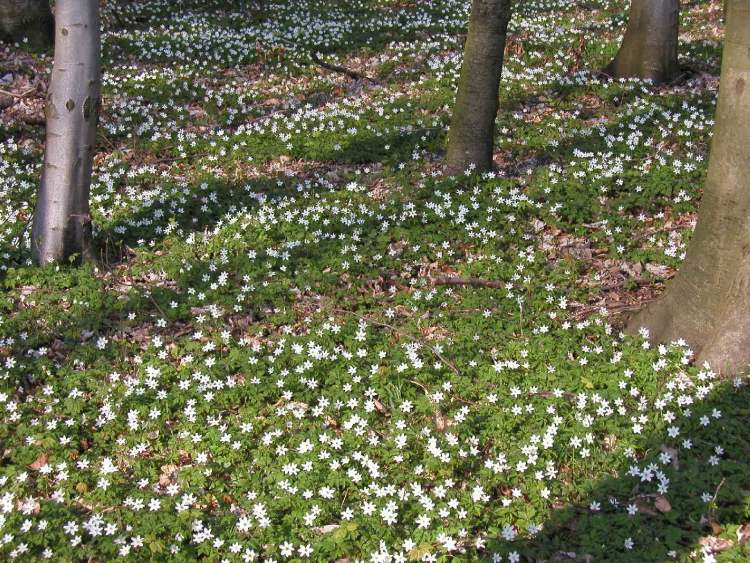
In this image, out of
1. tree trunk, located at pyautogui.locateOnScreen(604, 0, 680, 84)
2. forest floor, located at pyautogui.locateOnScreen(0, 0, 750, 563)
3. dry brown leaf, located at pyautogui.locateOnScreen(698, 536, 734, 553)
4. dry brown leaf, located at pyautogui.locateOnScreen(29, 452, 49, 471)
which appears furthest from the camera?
tree trunk, located at pyautogui.locateOnScreen(604, 0, 680, 84)

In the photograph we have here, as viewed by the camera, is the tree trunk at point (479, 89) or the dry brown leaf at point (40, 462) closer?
the dry brown leaf at point (40, 462)

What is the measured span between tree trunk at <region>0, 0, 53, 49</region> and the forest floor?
308 cm

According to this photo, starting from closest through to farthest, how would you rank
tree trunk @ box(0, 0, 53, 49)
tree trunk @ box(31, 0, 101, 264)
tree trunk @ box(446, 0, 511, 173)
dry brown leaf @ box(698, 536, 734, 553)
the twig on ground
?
dry brown leaf @ box(698, 536, 734, 553) < tree trunk @ box(31, 0, 101, 264) < tree trunk @ box(446, 0, 511, 173) < the twig on ground < tree trunk @ box(0, 0, 53, 49)

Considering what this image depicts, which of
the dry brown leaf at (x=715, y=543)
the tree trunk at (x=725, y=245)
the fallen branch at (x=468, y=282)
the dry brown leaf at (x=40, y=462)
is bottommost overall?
the dry brown leaf at (x=40, y=462)

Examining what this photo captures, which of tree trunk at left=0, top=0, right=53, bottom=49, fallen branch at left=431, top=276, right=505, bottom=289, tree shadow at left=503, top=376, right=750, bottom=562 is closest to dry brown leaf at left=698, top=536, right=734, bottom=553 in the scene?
tree shadow at left=503, top=376, right=750, bottom=562

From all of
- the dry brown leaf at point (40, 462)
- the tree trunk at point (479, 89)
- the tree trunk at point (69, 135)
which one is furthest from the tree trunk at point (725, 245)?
the tree trunk at point (69, 135)

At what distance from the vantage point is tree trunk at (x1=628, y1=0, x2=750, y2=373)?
4.98m

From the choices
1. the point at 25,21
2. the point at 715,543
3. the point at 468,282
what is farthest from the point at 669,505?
the point at 25,21

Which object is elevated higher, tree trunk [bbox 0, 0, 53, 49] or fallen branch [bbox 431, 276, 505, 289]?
tree trunk [bbox 0, 0, 53, 49]

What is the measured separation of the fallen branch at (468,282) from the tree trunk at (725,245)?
1.73m

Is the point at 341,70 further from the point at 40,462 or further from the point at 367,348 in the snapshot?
the point at 40,462

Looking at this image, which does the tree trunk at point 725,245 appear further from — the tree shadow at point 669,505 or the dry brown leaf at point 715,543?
the dry brown leaf at point 715,543

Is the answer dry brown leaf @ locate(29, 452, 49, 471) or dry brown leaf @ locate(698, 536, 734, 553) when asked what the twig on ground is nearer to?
dry brown leaf @ locate(29, 452, 49, 471)

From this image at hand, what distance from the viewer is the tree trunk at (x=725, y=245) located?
196 inches
